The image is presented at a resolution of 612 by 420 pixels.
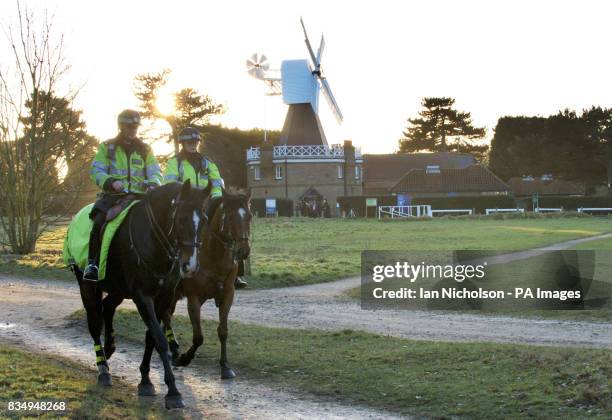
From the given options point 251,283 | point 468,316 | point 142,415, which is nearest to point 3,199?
point 251,283

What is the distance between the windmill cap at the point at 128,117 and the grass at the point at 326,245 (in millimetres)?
11314

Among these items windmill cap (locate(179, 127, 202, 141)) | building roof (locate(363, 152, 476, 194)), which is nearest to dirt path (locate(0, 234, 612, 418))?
windmill cap (locate(179, 127, 202, 141))

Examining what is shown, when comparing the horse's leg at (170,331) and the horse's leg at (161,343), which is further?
the horse's leg at (170,331)

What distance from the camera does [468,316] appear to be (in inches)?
664

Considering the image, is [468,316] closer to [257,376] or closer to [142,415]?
[257,376]

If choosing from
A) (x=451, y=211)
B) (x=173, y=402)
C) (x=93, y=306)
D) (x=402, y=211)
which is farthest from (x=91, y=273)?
(x=451, y=211)

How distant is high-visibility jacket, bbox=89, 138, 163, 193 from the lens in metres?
10.4

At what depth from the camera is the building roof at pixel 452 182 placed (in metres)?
94.8

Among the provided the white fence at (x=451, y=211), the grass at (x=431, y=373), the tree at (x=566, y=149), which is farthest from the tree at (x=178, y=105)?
the grass at (x=431, y=373)

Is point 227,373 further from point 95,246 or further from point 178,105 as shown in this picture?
point 178,105

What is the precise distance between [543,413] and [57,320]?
1005 cm

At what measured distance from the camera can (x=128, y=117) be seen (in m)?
10.4

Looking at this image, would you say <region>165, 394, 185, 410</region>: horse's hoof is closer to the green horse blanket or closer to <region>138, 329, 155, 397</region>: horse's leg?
<region>138, 329, 155, 397</region>: horse's leg

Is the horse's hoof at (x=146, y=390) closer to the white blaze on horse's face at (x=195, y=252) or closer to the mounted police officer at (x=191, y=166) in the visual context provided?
the white blaze on horse's face at (x=195, y=252)
